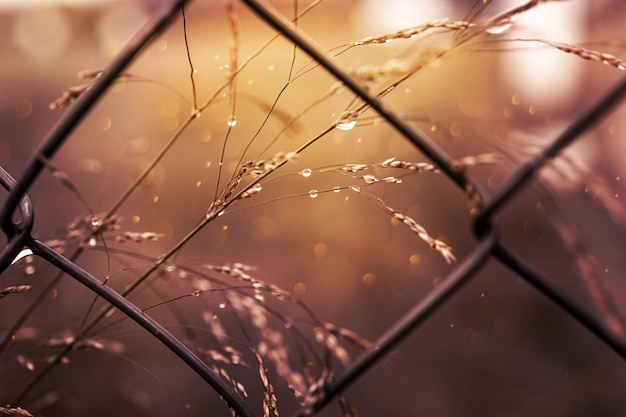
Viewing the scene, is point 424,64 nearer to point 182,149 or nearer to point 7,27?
point 182,149

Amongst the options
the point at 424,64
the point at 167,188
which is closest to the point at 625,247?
the point at 167,188

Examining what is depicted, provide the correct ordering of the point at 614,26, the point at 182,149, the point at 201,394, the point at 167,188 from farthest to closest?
the point at 614,26, the point at 182,149, the point at 167,188, the point at 201,394

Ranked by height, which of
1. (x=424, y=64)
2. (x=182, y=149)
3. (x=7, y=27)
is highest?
(x=7, y=27)

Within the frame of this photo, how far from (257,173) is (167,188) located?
10.6 ft

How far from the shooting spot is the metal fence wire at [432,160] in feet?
0.85

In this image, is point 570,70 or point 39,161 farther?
point 570,70

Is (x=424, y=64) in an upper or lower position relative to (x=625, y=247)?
lower

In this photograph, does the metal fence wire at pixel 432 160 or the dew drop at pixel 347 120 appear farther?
the dew drop at pixel 347 120

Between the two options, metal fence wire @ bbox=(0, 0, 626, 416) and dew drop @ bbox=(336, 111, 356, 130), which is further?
dew drop @ bbox=(336, 111, 356, 130)

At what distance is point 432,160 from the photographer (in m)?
0.28

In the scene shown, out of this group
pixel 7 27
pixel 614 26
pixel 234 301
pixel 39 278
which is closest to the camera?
pixel 234 301

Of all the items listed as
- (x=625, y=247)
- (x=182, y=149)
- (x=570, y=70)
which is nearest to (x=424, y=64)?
(x=625, y=247)

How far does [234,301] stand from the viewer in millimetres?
430

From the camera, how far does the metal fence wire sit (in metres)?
0.26
